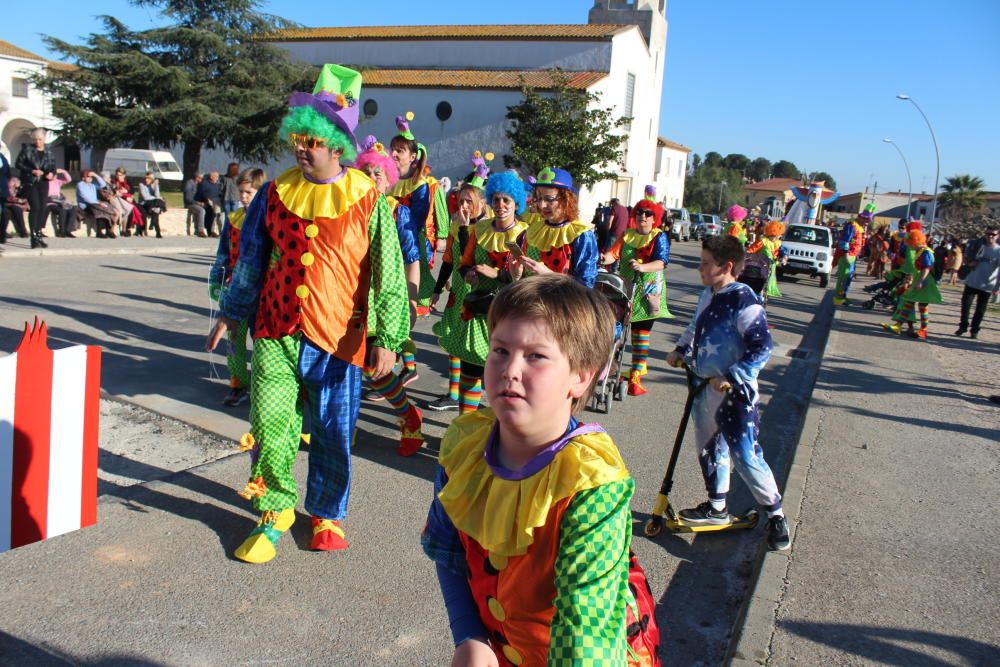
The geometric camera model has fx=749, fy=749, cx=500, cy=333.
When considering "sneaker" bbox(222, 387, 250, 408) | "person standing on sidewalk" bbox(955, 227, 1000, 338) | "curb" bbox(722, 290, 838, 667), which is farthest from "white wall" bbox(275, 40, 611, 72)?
"curb" bbox(722, 290, 838, 667)

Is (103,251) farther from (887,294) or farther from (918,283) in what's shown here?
(887,294)

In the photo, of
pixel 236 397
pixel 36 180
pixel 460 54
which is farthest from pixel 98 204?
pixel 460 54

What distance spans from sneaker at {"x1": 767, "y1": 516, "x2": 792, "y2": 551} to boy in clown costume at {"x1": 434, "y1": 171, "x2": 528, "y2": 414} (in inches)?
81.1

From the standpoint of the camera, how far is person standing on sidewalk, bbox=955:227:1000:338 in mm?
12438

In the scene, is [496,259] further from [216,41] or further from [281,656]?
[216,41]

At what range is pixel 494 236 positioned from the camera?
→ 17.6ft

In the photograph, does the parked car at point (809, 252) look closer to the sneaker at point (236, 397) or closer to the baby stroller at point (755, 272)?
the baby stroller at point (755, 272)

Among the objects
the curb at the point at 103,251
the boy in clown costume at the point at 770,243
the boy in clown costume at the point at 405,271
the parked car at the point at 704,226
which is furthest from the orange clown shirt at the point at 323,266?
the parked car at the point at 704,226

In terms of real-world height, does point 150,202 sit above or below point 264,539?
above

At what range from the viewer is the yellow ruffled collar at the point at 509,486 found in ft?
5.30

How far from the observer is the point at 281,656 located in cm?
281

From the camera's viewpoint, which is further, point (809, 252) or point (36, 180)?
point (809, 252)

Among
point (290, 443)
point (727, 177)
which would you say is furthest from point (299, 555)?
point (727, 177)

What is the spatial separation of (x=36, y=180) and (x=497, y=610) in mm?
15034
